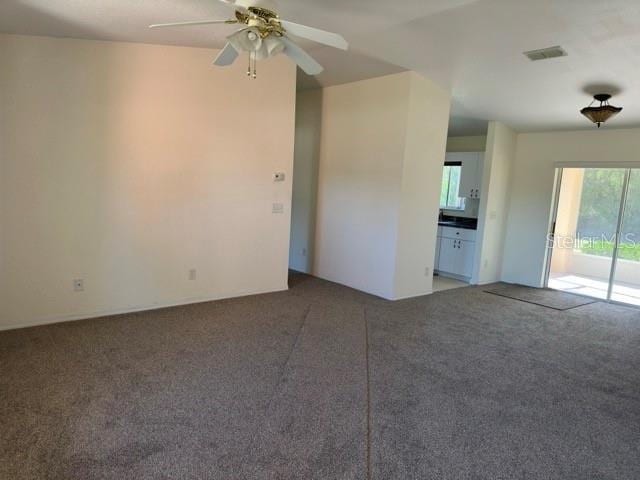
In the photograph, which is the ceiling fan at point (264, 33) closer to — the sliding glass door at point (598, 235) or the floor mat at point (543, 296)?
the floor mat at point (543, 296)

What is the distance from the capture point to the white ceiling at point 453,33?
2957 mm

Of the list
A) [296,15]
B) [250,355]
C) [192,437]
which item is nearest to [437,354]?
[250,355]

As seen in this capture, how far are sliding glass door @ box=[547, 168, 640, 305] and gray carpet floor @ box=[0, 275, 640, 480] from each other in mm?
1807

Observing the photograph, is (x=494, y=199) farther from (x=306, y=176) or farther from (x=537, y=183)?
(x=306, y=176)

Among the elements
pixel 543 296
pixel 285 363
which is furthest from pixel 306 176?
pixel 543 296

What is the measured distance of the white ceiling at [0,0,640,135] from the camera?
296 cm

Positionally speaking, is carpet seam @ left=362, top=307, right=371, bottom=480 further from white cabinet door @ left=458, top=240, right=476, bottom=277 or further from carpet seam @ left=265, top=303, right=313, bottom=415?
white cabinet door @ left=458, top=240, right=476, bottom=277

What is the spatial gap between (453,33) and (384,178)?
1927mm

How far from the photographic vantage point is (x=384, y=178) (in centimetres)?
511

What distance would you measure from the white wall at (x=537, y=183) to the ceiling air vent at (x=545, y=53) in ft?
9.68

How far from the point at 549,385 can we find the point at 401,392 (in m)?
1.19

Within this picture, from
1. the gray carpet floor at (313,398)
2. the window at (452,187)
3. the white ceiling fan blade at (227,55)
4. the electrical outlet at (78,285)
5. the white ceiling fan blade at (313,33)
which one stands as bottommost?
the gray carpet floor at (313,398)

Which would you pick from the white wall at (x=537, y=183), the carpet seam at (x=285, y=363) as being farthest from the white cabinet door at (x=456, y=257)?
the carpet seam at (x=285, y=363)

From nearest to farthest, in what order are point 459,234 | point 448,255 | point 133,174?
1. point 133,174
2. point 459,234
3. point 448,255
